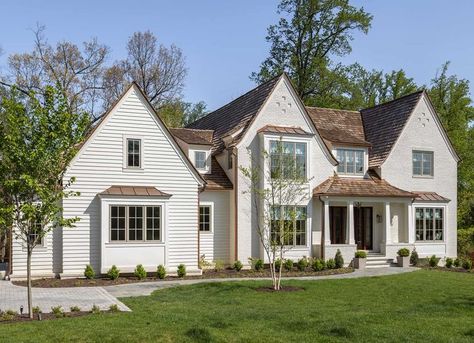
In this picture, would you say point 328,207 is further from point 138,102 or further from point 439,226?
point 138,102

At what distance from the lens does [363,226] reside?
27.7 m

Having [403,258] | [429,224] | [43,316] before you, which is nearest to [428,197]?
[429,224]

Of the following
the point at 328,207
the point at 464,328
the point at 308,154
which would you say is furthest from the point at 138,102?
the point at 464,328

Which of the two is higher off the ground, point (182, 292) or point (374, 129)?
point (374, 129)

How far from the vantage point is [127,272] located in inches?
824

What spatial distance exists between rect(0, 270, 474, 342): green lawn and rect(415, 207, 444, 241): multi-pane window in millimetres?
10427

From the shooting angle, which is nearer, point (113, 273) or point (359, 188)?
point (113, 273)

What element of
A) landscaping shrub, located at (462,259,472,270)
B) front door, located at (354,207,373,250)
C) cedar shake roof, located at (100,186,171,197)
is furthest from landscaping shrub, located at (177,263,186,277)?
landscaping shrub, located at (462,259,472,270)

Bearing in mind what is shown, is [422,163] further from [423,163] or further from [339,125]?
[339,125]

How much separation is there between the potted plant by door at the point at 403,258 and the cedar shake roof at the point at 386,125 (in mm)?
4574

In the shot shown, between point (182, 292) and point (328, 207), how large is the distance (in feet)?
36.2

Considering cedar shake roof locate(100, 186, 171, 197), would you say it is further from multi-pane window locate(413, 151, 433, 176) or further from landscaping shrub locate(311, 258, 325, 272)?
multi-pane window locate(413, 151, 433, 176)

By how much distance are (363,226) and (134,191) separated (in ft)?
40.4

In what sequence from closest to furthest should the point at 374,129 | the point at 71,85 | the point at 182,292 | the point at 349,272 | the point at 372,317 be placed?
the point at 372,317 < the point at 182,292 < the point at 349,272 < the point at 374,129 < the point at 71,85
